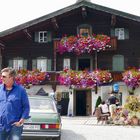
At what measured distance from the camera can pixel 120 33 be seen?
3881 centimetres

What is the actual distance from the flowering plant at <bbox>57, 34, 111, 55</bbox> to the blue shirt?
29.8m

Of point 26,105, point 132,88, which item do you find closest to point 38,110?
point 26,105

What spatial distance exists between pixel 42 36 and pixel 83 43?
4270mm

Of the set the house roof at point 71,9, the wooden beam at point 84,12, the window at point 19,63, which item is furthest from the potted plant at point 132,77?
the window at point 19,63

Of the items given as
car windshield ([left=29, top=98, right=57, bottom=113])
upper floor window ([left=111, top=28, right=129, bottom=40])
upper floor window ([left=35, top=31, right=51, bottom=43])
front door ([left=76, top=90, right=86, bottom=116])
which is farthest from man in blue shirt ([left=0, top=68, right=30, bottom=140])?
upper floor window ([left=35, top=31, right=51, bottom=43])

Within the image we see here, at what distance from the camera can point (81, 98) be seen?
38.4 metres

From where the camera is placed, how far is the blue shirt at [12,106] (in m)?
7.46

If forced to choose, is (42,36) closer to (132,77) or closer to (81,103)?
(81,103)

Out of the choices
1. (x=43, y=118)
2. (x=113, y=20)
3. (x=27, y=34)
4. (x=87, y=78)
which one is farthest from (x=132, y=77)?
(x=43, y=118)

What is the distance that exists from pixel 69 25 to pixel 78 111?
23.4 ft

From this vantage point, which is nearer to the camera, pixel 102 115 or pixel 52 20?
pixel 102 115

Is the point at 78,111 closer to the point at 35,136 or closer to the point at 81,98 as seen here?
the point at 81,98

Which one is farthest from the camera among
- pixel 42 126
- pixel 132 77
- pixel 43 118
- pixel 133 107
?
pixel 132 77

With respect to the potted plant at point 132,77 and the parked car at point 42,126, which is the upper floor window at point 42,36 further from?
the parked car at point 42,126
